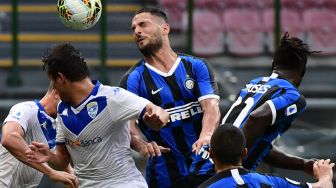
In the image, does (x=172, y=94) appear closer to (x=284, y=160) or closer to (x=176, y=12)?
(x=284, y=160)

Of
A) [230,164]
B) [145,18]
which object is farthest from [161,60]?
[230,164]

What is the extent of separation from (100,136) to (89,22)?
1286mm

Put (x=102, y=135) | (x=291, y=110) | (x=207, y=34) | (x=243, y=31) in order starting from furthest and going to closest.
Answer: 1. (x=243, y=31)
2. (x=207, y=34)
3. (x=291, y=110)
4. (x=102, y=135)

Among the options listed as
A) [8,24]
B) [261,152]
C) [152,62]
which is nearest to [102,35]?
[8,24]

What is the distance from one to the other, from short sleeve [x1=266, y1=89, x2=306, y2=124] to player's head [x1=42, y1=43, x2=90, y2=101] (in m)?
1.30

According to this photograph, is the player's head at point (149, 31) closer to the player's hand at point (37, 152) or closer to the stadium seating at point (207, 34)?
the player's hand at point (37, 152)

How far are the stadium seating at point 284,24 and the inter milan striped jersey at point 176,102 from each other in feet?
12.9

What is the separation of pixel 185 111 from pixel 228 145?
204 centimetres

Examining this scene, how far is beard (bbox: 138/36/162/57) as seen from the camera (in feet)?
25.9

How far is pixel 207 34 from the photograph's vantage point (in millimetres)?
11805

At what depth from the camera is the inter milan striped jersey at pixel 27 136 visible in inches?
297

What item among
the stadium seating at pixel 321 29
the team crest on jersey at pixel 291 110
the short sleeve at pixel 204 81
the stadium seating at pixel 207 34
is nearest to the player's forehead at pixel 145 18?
the short sleeve at pixel 204 81

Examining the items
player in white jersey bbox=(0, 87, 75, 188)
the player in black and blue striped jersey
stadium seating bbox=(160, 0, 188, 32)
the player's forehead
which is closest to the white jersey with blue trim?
player in white jersey bbox=(0, 87, 75, 188)

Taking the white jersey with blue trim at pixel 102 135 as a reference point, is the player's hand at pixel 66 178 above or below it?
below
